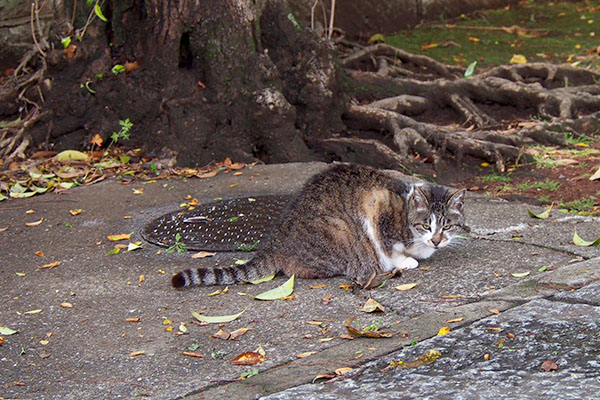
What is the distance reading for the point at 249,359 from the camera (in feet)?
11.2

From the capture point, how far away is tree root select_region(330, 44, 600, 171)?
729 centimetres

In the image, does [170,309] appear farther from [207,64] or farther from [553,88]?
[553,88]

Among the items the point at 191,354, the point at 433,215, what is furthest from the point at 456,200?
the point at 191,354

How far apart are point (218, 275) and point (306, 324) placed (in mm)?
772

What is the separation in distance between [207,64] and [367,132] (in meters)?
1.90

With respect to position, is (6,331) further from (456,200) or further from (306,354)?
(456,200)

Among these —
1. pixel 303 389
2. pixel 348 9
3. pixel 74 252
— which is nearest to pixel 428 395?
pixel 303 389

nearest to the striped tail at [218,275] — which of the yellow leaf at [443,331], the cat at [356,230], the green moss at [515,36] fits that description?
the cat at [356,230]

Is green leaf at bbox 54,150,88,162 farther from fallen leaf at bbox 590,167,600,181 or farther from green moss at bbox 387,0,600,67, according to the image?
green moss at bbox 387,0,600,67

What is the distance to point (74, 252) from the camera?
5.09 m

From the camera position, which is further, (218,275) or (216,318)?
(218,275)

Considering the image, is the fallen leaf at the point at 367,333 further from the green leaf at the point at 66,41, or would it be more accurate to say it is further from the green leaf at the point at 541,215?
the green leaf at the point at 66,41

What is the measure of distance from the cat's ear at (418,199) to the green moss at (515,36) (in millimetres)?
6586

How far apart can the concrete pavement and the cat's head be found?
0.16 metres
